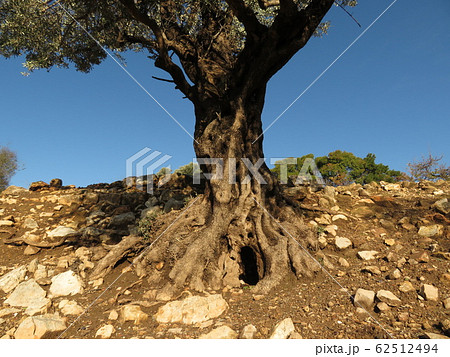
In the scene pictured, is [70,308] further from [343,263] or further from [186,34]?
[186,34]

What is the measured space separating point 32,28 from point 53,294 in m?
7.31

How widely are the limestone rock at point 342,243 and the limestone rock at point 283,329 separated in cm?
317

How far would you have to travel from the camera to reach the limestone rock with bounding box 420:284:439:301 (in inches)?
169

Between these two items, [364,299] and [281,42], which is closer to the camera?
[364,299]

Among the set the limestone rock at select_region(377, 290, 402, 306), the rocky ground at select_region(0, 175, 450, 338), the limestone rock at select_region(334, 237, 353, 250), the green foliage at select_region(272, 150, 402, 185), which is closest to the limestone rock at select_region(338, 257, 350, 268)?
the rocky ground at select_region(0, 175, 450, 338)

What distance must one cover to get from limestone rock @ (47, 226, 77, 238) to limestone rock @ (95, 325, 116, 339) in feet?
14.4

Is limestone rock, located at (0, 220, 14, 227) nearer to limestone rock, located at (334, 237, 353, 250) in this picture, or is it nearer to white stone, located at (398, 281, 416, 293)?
limestone rock, located at (334, 237, 353, 250)

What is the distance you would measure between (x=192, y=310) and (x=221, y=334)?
750 millimetres

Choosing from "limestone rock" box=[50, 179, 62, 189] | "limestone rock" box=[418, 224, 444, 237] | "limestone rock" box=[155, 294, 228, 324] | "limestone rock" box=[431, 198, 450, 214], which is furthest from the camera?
"limestone rock" box=[50, 179, 62, 189]

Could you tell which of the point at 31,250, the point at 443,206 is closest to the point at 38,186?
the point at 31,250

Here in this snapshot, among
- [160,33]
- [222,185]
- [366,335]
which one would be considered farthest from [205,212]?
[160,33]

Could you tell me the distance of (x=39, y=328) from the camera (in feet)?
13.7

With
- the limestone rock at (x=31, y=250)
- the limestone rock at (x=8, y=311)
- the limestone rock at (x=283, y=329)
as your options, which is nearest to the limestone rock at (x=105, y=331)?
the limestone rock at (x=8, y=311)

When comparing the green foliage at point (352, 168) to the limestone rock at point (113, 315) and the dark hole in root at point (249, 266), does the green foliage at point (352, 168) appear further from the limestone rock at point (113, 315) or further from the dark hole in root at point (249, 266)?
the limestone rock at point (113, 315)
